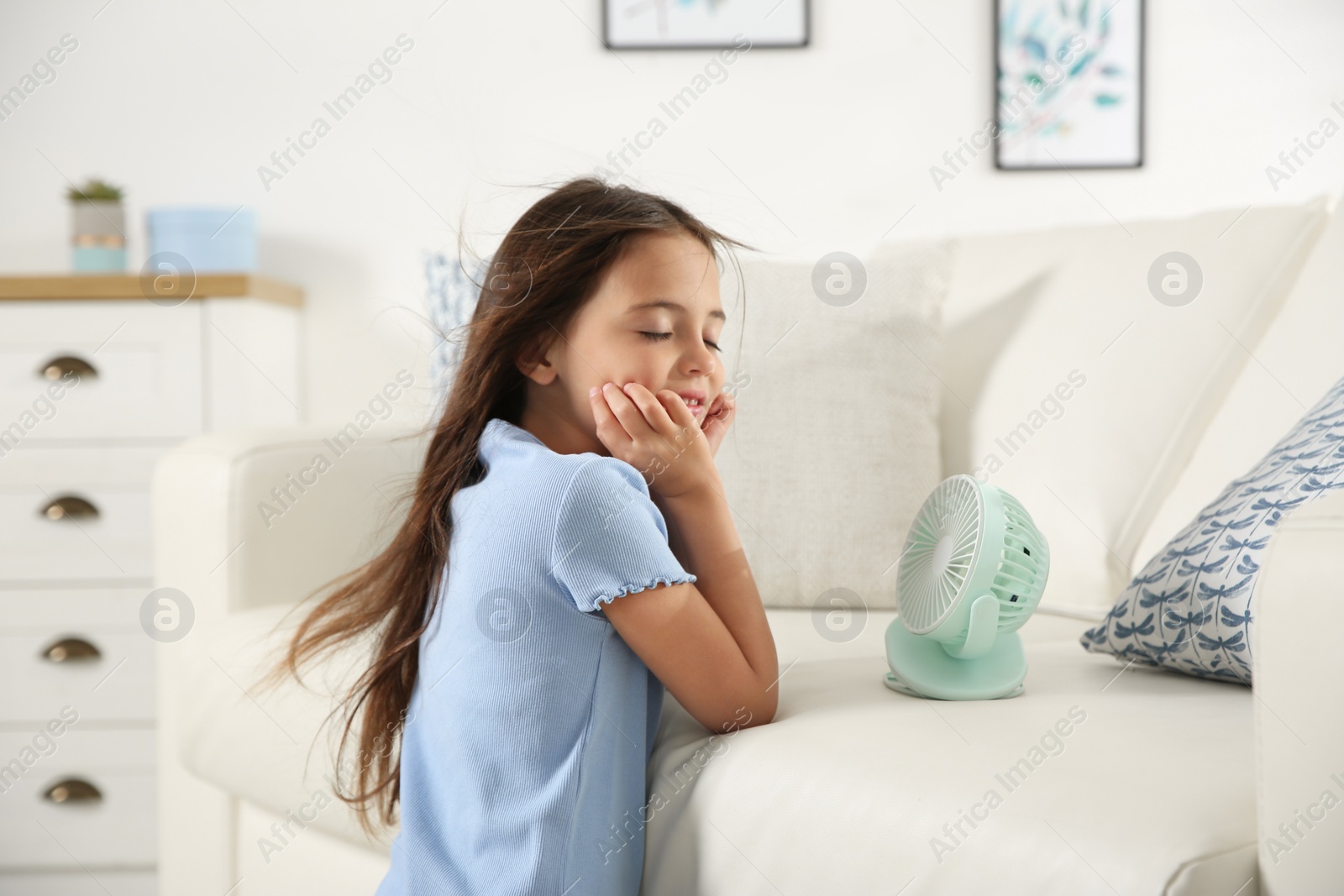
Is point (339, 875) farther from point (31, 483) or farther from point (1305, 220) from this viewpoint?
point (1305, 220)

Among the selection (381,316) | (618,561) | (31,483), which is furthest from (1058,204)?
(31,483)

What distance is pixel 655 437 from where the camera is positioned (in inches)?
32.2

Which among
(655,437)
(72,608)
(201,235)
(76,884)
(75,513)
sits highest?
(201,235)

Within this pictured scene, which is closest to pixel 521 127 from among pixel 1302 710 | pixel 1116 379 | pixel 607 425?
pixel 1116 379

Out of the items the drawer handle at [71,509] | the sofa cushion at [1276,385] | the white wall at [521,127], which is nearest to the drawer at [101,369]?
the drawer handle at [71,509]

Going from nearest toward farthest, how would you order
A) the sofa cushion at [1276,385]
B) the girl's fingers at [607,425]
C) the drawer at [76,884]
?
1. the girl's fingers at [607,425]
2. the sofa cushion at [1276,385]
3. the drawer at [76,884]

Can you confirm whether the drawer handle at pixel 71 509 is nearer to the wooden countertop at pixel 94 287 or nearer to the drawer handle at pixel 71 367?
the drawer handle at pixel 71 367

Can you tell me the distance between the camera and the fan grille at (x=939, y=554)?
2.52 feet

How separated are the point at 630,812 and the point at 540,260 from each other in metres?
0.44

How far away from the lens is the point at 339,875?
3.47ft

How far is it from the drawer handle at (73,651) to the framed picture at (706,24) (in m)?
1.51

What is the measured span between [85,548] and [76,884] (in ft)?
1.76

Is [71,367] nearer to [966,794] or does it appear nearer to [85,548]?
[85,548]

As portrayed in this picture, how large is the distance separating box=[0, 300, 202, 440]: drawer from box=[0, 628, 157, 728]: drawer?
331 millimetres
